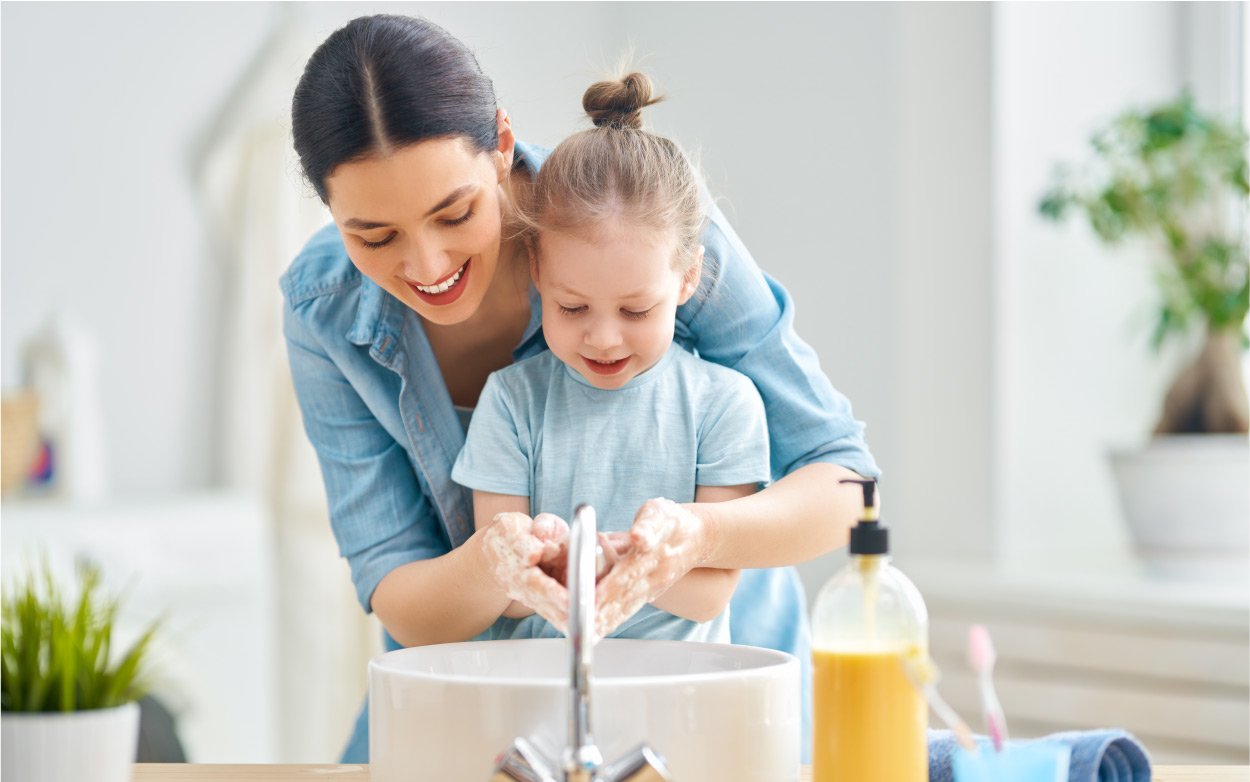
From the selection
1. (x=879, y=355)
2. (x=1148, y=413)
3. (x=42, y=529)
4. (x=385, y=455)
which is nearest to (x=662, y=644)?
(x=385, y=455)

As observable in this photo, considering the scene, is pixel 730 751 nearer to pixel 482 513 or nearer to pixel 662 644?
pixel 662 644

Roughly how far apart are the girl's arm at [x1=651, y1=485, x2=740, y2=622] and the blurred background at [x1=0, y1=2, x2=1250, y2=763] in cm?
148

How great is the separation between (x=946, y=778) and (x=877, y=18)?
2041 millimetres

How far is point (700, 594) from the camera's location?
1.07 meters

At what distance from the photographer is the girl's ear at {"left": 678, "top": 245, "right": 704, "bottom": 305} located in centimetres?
116

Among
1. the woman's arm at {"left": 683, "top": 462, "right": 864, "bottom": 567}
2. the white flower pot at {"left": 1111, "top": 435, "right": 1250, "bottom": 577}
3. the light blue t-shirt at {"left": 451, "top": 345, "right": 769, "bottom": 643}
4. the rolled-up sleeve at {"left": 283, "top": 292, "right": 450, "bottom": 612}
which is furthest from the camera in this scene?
the white flower pot at {"left": 1111, "top": 435, "right": 1250, "bottom": 577}

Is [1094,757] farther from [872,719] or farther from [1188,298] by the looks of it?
[1188,298]

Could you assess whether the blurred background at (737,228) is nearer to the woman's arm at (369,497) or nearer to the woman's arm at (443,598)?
the woman's arm at (369,497)

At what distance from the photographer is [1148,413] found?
9.67ft

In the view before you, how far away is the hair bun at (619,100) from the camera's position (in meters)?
1.18

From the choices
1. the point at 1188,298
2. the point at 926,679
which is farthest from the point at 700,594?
the point at 1188,298

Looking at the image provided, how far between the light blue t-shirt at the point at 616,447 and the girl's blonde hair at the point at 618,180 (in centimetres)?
12

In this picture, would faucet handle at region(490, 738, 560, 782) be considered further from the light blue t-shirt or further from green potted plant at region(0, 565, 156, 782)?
the light blue t-shirt

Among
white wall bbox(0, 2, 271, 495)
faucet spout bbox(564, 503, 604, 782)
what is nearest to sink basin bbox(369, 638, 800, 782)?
A: faucet spout bbox(564, 503, 604, 782)
